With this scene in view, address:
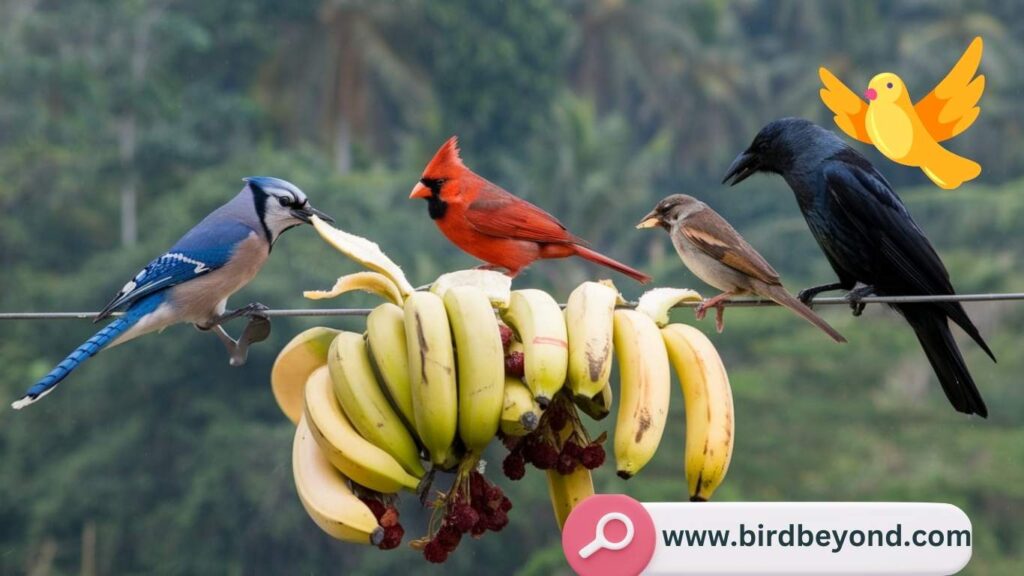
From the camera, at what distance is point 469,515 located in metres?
2.93

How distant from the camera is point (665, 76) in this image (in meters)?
29.4

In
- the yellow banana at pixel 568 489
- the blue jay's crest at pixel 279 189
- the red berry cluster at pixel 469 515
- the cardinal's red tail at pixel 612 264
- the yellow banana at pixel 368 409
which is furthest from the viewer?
the cardinal's red tail at pixel 612 264

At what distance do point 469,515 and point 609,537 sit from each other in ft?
1.46

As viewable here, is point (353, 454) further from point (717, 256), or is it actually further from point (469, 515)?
point (717, 256)

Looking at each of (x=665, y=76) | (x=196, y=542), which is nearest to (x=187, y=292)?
(x=196, y=542)

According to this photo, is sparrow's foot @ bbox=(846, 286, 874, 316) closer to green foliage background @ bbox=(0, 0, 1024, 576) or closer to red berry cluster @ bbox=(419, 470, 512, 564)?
red berry cluster @ bbox=(419, 470, 512, 564)

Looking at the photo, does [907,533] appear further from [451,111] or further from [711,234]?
[451,111]

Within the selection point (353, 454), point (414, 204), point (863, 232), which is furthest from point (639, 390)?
point (414, 204)

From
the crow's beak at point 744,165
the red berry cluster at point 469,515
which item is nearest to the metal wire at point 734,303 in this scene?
the red berry cluster at point 469,515

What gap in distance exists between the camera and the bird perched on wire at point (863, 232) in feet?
13.2

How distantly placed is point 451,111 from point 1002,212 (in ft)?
25.8

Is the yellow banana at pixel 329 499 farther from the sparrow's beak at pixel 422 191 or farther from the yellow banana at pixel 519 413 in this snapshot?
the sparrow's beak at pixel 422 191

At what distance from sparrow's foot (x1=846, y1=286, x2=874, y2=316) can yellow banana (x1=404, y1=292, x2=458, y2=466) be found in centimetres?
108

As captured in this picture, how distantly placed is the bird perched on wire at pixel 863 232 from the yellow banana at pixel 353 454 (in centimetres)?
124
